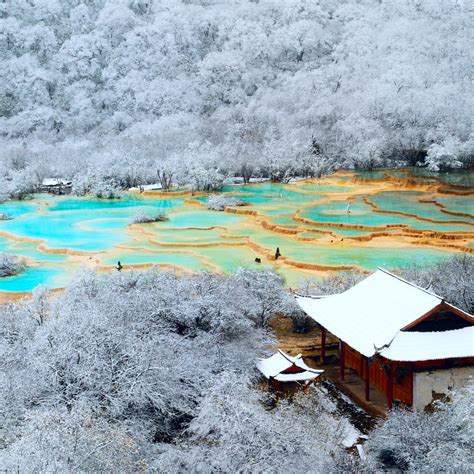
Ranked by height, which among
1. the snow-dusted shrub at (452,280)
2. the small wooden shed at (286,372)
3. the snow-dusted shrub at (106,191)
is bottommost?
the snow-dusted shrub at (106,191)

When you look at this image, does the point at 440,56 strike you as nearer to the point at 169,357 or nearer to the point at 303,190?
the point at 303,190

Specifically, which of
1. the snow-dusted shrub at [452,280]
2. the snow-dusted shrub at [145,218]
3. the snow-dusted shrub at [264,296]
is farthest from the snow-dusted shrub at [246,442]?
the snow-dusted shrub at [145,218]

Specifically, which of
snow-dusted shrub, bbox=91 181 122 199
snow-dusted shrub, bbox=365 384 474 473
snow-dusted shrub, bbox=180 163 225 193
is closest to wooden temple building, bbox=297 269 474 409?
snow-dusted shrub, bbox=365 384 474 473

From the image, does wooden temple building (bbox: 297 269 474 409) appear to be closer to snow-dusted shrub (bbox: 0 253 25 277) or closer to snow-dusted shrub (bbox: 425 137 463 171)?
snow-dusted shrub (bbox: 0 253 25 277)

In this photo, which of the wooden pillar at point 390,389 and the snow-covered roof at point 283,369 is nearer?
the wooden pillar at point 390,389

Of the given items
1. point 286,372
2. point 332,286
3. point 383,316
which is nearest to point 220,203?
point 332,286

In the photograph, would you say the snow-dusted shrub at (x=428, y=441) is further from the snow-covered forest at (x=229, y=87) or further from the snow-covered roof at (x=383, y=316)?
the snow-covered forest at (x=229, y=87)

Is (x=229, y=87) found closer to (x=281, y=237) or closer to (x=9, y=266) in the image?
(x=281, y=237)
